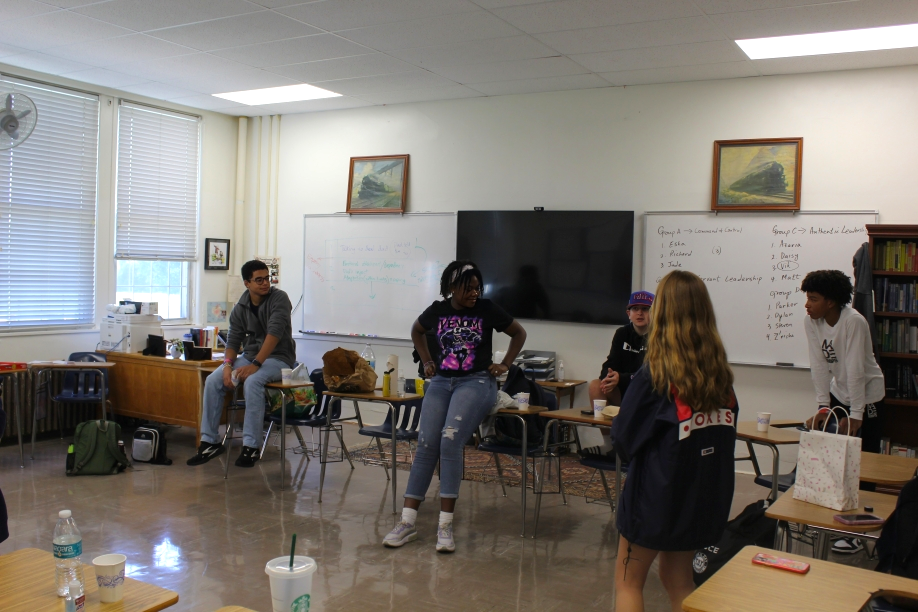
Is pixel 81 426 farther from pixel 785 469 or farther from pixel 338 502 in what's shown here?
pixel 785 469

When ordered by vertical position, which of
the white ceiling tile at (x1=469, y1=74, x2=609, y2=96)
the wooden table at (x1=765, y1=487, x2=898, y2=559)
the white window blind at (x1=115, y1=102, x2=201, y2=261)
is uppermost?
the white ceiling tile at (x1=469, y1=74, x2=609, y2=96)

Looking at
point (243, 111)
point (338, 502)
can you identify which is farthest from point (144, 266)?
point (338, 502)

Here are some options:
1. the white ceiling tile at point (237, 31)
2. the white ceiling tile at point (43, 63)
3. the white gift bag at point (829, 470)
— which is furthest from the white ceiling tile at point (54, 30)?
the white gift bag at point (829, 470)

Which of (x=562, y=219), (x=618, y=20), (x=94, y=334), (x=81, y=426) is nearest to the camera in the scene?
(x=618, y=20)

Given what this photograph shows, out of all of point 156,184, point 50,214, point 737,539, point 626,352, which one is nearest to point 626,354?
point 626,352

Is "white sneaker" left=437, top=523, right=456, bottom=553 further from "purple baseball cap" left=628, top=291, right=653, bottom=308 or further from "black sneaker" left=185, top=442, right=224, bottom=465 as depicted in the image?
"black sneaker" left=185, top=442, right=224, bottom=465

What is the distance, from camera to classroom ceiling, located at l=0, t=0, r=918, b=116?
4.68 metres

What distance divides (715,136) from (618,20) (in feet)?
5.44

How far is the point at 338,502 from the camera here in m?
4.90

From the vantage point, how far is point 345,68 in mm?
6242

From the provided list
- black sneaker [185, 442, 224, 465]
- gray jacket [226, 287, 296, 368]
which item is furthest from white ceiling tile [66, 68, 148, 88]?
black sneaker [185, 442, 224, 465]

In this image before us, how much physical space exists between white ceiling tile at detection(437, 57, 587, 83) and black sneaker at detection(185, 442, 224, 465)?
133 inches

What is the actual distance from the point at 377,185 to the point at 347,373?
3116 millimetres

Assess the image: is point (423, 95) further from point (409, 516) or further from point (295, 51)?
point (409, 516)
